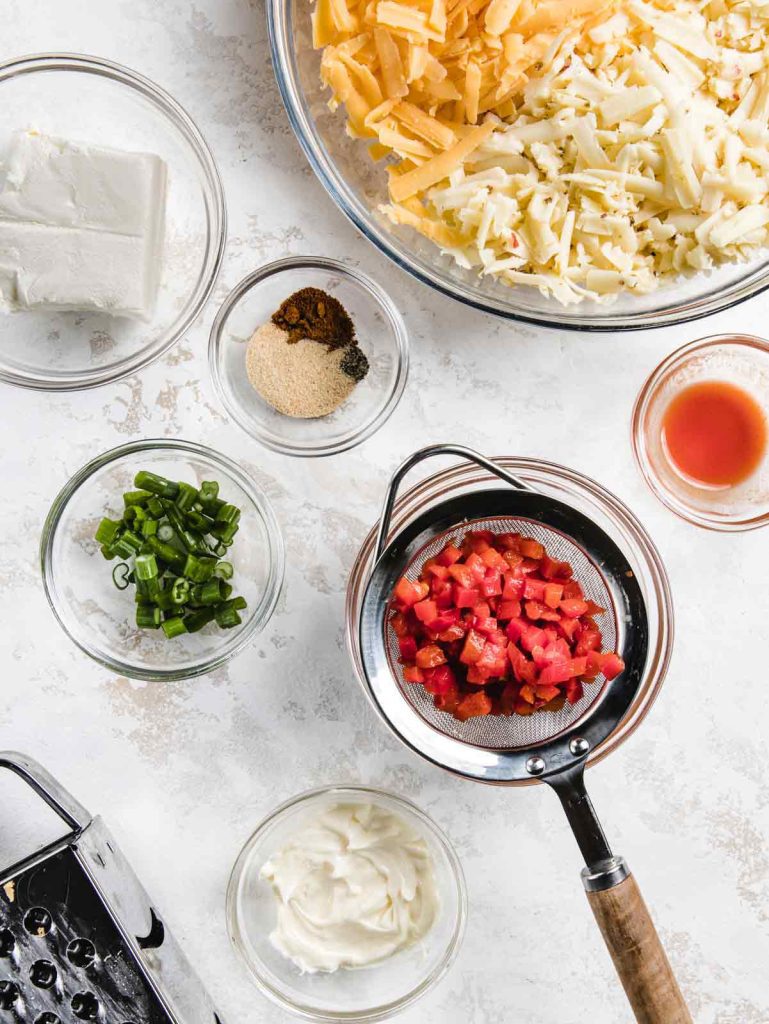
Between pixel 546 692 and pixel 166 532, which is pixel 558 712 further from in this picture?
pixel 166 532

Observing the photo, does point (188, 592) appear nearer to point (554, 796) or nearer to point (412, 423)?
point (412, 423)

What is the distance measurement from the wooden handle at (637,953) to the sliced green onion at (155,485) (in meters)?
1.20

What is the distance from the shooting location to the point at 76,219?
1862mm

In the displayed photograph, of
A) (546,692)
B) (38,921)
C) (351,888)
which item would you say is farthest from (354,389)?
(38,921)

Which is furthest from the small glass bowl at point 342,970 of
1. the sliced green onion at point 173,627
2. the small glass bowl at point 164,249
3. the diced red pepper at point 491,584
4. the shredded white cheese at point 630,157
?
the shredded white cheese at point 630,157

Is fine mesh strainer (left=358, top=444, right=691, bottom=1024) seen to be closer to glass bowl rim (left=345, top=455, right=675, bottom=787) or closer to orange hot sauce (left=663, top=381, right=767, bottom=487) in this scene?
glass bowl rim (left=345, top=455, right=675, bottom=787)

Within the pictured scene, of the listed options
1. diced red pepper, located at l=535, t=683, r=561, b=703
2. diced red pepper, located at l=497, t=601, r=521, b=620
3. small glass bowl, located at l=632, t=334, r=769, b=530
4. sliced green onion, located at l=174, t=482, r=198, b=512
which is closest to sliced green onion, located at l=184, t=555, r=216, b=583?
sliced green onion, located at l=174, t=482, r=198, b=512

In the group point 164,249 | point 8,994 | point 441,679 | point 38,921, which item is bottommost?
point 8,994

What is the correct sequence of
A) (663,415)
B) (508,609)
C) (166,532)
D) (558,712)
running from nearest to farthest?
(508,609) → (558,712) → (166,532) → (663,415)

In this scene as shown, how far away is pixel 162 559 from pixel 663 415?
3.89 feet

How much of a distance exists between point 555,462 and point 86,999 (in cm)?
150

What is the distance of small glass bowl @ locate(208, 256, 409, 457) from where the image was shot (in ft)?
6.64

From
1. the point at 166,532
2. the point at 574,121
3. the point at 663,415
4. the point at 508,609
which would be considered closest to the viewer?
the point at 574,121

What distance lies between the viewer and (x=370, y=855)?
1985 millimetres
